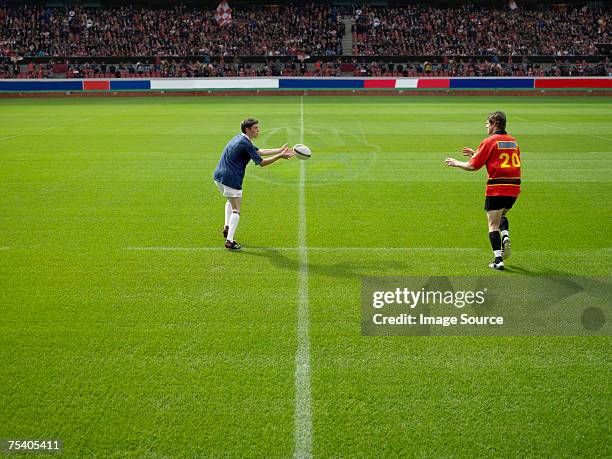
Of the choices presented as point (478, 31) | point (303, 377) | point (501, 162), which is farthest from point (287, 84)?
point (303, 377)

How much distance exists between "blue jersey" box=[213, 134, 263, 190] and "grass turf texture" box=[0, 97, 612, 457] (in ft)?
3.54

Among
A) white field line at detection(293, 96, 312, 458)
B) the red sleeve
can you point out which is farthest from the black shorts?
white field line at detection(293, 96, 312, 458)

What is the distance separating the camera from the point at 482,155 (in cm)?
697

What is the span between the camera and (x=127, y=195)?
1113 centimetres

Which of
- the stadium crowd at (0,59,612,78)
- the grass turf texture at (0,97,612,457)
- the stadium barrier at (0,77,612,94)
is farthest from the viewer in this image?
the stadium crowd at (0,59,612,78)

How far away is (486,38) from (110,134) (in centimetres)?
4142

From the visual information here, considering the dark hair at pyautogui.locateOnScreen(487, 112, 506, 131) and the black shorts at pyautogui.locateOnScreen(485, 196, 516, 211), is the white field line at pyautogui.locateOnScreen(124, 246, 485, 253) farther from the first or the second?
the dark hair at pyautogui.locateOnScreen(487, 112, 506, 131)

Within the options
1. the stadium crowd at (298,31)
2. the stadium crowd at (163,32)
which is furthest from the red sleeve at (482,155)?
the stadium crowd at (163,32)

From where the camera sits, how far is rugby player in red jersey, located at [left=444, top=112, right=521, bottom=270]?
6.87 metres

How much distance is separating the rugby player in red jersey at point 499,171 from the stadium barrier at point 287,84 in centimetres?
3385

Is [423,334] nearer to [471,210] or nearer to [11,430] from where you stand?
[11,430]

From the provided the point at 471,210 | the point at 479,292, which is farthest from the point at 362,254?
the point at 471,210

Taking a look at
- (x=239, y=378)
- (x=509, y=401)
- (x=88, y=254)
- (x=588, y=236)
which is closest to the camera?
(x=509, y=401)

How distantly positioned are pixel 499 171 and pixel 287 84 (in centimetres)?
3444
